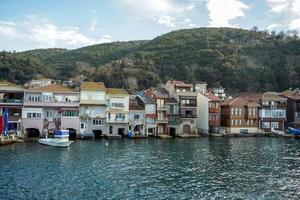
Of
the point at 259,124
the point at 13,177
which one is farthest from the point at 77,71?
the point at 13,177

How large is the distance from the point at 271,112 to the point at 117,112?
1649 inches

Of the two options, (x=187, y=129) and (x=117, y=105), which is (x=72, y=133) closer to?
(x=117, y=105)

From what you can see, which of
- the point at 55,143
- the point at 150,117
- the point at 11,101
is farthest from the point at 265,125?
the point at 11,101

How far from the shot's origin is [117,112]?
2790 inches

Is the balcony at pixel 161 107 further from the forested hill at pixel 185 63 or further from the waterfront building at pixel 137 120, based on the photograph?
the forested hill at pixel 185 63

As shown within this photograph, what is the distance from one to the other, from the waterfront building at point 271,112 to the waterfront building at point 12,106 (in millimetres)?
57853

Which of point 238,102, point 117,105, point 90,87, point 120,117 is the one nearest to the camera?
point 90,87

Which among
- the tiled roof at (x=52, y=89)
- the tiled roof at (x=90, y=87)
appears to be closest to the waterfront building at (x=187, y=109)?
the tiled roof at (x=90, y=87)

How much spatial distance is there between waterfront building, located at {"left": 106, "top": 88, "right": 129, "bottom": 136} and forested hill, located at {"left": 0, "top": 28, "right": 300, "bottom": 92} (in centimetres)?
4384

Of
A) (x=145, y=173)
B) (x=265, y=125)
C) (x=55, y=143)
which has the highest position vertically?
(x=265, y=125)

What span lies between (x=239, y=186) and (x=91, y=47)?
6296 inches

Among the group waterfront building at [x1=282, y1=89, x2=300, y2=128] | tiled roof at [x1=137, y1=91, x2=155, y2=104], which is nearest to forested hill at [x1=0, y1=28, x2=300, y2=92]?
tiled roof at [x1=137, y1=91, x2=155, y2=104]

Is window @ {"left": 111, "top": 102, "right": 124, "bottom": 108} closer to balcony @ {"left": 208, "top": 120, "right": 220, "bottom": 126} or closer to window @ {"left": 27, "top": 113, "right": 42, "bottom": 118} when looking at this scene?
window @ {"left": 27, "top": 113, "right": 42, "bottom": 118}

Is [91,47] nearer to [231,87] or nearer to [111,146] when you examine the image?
[231,87]
